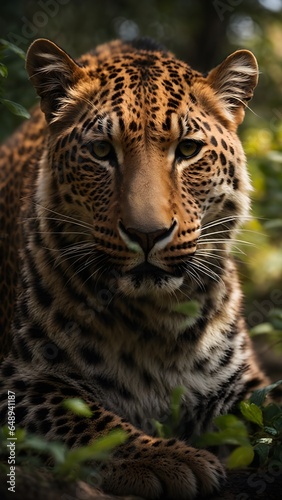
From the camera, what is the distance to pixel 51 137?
546 centimetres


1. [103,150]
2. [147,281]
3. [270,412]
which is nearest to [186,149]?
[103,150]

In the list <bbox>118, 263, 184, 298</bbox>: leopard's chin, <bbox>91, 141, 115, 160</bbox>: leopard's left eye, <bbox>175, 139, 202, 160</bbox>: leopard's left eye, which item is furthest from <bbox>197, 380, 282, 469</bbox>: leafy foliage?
<bbox>91, 141, 115, 160</bbox>: leopard's left eye

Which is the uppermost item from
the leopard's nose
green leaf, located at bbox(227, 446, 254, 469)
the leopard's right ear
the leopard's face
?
the leopard's right ear

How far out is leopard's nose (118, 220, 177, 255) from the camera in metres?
4.55

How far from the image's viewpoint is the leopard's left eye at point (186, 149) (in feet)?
16.8

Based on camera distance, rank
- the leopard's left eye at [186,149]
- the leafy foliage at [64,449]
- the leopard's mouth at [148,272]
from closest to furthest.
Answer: the leafy foliage at [64,449] < the leopard's mouth at [148,272] < the leopard's left eye at [186,149]

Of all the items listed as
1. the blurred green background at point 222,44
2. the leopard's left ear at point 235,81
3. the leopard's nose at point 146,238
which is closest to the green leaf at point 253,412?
the leopard's nose at point 146,238

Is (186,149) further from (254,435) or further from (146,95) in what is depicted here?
(254,435)

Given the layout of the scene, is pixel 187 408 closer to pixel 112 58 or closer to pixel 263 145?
pixel 112 58

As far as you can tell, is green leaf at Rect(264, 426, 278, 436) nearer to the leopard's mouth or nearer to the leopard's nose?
the leopard's mouth

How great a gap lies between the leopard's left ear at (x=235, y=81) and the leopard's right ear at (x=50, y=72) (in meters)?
0.88

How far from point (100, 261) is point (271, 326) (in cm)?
152

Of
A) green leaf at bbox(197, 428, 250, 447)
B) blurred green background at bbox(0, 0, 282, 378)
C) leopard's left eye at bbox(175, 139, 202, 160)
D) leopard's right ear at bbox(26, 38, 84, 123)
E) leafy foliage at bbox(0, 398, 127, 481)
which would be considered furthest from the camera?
blurred green background at bbox(0, 0, 282, 378)

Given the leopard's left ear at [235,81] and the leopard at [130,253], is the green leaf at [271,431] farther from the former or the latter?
the leopard's left ear at [235,81]
